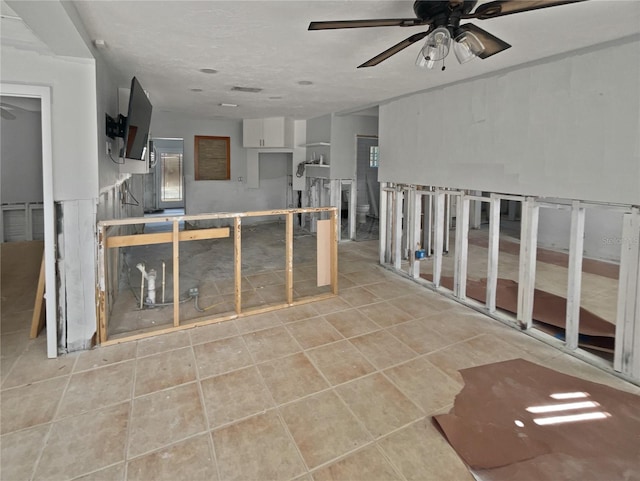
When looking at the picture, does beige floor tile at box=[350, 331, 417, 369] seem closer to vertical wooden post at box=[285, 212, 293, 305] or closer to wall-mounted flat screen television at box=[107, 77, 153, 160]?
vertical wooden post at box=[285, 212, 293, 305]

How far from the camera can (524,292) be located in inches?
149

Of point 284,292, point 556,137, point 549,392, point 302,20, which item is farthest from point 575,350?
point 302,20

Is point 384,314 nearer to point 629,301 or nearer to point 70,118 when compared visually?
point 629,301

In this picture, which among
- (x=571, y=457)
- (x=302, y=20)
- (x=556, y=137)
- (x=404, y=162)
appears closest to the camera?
(x=571, y=457)

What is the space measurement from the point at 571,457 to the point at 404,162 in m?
4.06

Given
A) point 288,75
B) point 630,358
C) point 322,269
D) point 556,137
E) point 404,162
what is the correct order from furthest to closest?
1. point 404,162
2. point 322,269
3. point 288,75
4. point 556,137
5. point 630,358

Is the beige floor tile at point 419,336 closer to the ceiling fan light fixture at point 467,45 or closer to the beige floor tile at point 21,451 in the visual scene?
the ceiling fan light fixture at point 467,45

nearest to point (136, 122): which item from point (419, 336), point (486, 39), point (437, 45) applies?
point (437, 45)

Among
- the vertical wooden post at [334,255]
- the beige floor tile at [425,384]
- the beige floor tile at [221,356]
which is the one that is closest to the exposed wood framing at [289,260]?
the vertical wooden post at [334,255]

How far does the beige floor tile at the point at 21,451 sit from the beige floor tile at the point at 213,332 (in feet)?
4.34

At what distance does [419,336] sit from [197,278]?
3200mm

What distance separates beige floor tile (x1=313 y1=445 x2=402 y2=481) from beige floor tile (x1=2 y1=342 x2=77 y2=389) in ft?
7.39

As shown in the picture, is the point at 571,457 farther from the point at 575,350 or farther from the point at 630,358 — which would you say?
the point at 575,350

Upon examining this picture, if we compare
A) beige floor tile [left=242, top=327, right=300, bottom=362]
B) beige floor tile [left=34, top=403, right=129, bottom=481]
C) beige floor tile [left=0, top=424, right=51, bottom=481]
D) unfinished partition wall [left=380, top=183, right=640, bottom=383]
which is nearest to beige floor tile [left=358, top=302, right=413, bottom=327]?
unfinished partition wall [left=380, top=183, right=640, bottom=383]
